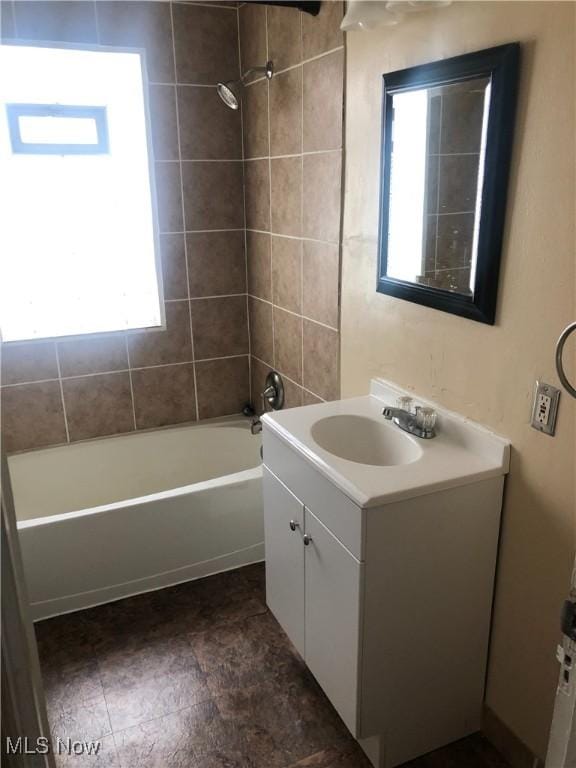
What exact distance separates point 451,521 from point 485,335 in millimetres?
487

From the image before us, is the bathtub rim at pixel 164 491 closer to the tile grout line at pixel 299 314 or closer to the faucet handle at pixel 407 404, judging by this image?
the tile grout line at pixel 299 314

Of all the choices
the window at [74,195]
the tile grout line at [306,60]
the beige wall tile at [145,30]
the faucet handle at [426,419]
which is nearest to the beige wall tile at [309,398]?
the faucet handle at [426,419]

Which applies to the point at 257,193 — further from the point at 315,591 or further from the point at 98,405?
the point at 315,591

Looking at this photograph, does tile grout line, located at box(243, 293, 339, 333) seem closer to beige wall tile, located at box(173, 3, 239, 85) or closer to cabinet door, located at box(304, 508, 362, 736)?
cabinet door, located at box(304, 508, 362, 736)

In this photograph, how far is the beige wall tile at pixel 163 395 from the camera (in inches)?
122

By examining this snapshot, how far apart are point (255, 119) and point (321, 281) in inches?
37.4

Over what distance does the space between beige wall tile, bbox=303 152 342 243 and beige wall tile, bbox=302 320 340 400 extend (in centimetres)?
37

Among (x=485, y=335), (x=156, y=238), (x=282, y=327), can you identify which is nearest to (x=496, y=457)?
(x=485, y=335)

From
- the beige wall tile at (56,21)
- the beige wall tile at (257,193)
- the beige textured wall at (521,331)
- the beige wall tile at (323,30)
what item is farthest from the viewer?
the beige wall tile at (257,193)

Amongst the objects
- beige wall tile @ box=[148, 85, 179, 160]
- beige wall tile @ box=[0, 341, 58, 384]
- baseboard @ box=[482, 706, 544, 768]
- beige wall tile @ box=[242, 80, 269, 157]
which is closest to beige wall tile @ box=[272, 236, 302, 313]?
beige wall tile @ box=[242, 80, 269, 157]

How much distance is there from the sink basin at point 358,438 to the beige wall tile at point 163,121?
5.38 feet

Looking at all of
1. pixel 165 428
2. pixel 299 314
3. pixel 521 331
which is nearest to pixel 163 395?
pixel 165 428

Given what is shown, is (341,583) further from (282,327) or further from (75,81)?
(75,81)

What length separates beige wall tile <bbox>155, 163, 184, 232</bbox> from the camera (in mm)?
2848
